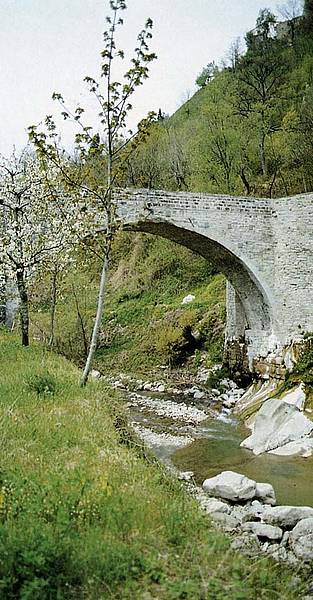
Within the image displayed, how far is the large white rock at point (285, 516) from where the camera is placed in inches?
251

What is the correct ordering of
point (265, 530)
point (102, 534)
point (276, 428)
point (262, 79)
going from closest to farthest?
point (102, 534) → point (265, 530) → point (276, 428) → point (262, 79)

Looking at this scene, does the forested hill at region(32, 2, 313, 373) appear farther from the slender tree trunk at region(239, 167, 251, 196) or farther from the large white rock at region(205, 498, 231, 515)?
the large white rock at region(205, 498, 231, 515)

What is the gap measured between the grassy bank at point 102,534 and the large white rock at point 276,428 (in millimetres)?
6101

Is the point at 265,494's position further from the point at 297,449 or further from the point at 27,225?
the point at 27,225

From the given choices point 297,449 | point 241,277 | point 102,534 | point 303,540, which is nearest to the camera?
point 102,534

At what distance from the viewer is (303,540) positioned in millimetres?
5559

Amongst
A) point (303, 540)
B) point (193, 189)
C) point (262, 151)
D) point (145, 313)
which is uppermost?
point (262, 151)

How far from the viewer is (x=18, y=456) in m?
4.82

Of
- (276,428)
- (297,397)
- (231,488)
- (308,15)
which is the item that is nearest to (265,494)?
(231,488)

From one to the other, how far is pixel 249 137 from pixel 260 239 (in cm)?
1083

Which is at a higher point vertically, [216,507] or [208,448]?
[216,507]

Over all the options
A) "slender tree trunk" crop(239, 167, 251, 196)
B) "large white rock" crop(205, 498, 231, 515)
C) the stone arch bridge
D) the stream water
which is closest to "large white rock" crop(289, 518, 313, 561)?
"large white rock" crop(205, 498, 231, 515)

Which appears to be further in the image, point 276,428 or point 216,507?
point 276,428

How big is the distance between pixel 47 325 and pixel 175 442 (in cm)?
1341
